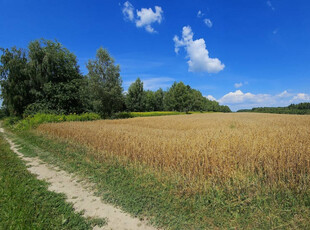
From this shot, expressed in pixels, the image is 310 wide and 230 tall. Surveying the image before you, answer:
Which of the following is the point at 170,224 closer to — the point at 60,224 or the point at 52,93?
the point at 60,224

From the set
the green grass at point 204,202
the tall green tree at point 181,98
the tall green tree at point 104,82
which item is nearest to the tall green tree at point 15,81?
the tall green tree at point 104,82

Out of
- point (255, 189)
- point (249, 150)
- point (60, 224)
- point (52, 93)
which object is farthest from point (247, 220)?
point (52, 93)

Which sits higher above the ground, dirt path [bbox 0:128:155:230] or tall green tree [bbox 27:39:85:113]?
tall green tree [bbox 27:39:85:113]

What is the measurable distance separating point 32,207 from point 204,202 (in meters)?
3.94

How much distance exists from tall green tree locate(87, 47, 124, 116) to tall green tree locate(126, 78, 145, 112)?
20.7 meters

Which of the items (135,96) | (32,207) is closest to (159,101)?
(135,96)

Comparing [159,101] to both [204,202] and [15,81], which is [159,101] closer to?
[15,81]

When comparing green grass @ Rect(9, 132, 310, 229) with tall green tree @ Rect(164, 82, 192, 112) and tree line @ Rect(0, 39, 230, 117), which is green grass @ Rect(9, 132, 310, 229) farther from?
tall green tree @ Rect(164, 82, 192, 112)

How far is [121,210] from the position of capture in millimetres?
3146

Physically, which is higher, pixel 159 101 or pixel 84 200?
pixel 159 101

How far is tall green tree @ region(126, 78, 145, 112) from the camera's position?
46.9 metres

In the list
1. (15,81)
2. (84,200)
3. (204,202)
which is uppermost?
(15,81)

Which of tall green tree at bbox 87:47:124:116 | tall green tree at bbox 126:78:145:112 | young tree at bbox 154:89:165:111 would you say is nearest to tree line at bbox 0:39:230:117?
tall green tree at bbox 87:47:124:116

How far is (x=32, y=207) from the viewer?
318 centimetres
